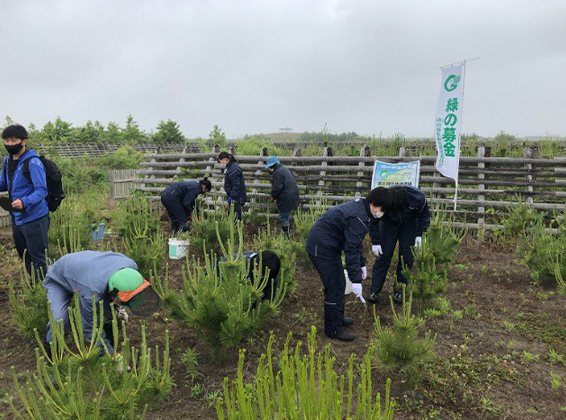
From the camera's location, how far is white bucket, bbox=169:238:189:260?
22.4 feet

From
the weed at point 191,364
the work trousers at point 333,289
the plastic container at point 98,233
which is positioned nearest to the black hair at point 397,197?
the work trousers at point 333,289

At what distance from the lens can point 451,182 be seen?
332 inches

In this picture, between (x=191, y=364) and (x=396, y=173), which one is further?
(x=396, y=173)

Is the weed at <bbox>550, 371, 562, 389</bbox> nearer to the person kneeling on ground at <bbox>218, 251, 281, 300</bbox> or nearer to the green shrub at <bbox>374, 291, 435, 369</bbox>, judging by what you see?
the green shrub at <bbox>374, 291, 435, 369</bbox>

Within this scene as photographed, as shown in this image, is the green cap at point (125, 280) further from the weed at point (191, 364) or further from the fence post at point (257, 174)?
the fence post at point (257, 174)

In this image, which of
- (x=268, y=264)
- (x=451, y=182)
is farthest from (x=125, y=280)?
(x=451, y=182)

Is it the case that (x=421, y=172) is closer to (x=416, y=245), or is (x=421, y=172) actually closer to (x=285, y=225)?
(x=285, y=225)

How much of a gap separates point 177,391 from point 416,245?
9.86 feet

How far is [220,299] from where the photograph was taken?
3420 millimetres

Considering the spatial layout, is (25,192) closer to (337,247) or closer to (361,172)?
(337,247)

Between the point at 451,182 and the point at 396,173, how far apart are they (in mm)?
1052

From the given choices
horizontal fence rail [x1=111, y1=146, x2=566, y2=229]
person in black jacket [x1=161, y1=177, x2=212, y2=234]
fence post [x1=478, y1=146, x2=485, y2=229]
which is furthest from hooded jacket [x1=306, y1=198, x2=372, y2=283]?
fence post [x1=478, y1=146, x2=485, y2=229]

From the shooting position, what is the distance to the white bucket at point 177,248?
6.83 metres

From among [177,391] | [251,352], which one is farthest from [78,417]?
[251,352]
